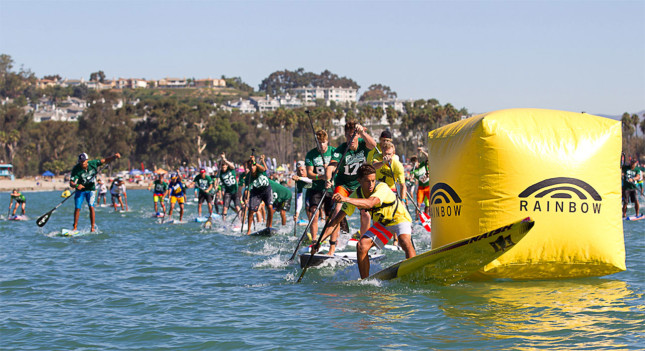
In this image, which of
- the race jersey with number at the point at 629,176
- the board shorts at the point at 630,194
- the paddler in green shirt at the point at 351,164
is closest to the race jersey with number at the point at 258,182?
the paddler in green shirt at the point at 351,164

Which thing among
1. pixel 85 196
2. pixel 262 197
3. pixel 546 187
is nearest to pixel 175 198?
pixel 85 196

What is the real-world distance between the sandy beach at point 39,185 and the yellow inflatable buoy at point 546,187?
265 feet

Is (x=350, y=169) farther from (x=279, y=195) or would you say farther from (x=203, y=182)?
(x=203, y=182)

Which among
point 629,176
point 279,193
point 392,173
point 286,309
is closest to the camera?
point 286,309

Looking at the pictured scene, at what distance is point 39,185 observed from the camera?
88188 mm

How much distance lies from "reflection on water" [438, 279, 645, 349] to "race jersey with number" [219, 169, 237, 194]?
40.5ft

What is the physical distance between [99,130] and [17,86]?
306 ft

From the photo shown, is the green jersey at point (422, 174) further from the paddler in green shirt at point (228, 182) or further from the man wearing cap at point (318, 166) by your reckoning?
the man wearing cap at point (318, 166)

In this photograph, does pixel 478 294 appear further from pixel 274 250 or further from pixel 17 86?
pixel 17 86

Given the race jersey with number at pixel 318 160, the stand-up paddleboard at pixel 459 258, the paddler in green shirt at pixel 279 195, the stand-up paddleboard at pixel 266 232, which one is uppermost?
the race jersey with number at pixel 318 160

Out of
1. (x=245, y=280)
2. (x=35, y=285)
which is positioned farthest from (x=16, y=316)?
(x=245, y=280)

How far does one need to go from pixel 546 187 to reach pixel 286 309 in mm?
3685

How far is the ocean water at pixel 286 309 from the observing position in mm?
7340

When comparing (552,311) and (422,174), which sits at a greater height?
(422,174)
